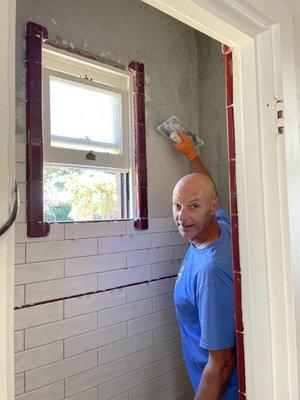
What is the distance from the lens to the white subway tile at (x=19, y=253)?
163cm

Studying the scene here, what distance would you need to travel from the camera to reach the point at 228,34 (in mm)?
909

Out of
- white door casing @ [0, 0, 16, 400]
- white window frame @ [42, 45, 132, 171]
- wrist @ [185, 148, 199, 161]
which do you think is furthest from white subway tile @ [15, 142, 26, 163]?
white door casing @ [0, 0, 16, 400]

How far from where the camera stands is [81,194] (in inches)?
79.5

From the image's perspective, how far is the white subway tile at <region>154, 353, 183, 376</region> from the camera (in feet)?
7.44

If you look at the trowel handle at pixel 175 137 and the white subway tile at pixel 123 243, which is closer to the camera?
the white subway tile at pixel 123 243

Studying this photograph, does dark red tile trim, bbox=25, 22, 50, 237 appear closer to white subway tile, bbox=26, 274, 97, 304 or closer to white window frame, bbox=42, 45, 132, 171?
white window frame, bbox=42, 45, 132, 171

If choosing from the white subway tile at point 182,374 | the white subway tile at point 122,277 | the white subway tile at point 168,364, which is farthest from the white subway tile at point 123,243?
the white subway tile at point 182,374

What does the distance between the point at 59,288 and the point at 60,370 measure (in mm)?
418

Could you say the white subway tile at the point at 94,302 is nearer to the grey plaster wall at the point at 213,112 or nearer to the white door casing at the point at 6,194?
the grey plaster wall at the point at 213,112

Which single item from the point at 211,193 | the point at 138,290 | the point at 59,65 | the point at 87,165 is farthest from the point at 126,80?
the point at 138,290

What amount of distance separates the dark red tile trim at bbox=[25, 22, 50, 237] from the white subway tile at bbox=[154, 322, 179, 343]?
3.52 ft

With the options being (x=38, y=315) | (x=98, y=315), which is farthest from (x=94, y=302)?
(x=38, y=315)

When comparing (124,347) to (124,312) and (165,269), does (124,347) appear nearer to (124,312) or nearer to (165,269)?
(124,312)

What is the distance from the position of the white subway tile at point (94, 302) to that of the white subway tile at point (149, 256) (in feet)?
0.62
